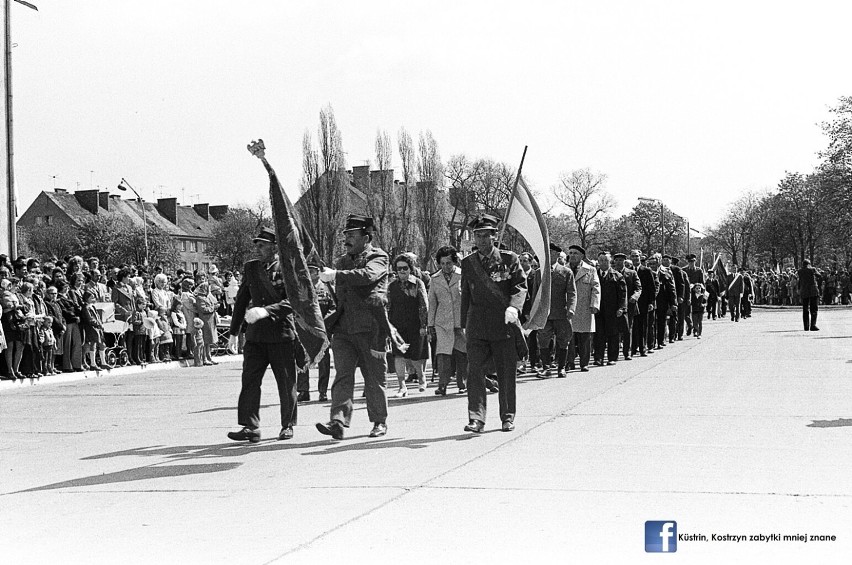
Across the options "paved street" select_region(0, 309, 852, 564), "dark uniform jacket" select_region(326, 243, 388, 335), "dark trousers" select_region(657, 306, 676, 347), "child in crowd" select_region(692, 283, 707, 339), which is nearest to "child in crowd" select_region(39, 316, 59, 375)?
"paved street" select_region(0, 309, 852, 564)

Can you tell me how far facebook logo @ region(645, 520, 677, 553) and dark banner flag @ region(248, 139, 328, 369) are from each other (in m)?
4.45

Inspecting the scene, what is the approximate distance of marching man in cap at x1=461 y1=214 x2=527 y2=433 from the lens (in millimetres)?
10344

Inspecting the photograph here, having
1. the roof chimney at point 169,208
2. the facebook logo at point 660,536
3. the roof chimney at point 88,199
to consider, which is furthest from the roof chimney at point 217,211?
the facebook logo at point 660,536

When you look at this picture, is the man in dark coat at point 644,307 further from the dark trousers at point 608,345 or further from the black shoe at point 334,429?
the black shoe at point 334,429

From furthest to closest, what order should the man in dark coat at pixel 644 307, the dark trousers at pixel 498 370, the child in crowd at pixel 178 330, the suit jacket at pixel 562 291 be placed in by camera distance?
the child in crowd at pixel 178 330 → the man in dark coat at pixel 644 307 → the suit jacket at pixel 562 291 → the dark trousers at pixel 498 370

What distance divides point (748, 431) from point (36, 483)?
238 inches

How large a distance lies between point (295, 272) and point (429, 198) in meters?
76.2

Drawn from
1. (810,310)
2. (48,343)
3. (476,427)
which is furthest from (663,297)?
(476,427)

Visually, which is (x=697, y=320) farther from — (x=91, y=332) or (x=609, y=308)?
(x=91, y=332)

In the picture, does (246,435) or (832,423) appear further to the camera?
(832,423)

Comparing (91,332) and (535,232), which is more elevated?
(535,232)

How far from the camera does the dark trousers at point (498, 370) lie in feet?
34.0

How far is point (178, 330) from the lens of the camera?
24.4m

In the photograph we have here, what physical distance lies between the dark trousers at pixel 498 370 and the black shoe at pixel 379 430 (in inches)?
32.6
